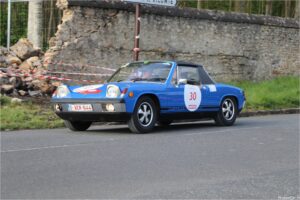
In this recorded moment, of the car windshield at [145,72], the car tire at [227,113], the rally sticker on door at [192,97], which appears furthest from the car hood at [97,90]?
the car tire at [227,113]

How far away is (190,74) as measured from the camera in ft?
43.3

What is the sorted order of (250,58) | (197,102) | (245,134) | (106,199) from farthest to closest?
(250,58) → (197,102) → (245,134) → (106,199)

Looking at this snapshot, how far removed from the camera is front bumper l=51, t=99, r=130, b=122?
11.2 meters

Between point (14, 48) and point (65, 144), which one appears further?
point (14, 48)

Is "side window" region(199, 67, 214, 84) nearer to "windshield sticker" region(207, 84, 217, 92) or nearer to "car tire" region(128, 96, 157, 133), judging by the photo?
"windshield sticker" region(207, 84, 217, 92)

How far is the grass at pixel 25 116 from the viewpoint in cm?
1290

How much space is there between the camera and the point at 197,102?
1291 cm

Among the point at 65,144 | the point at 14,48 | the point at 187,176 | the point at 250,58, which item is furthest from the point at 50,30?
the point at 187,176

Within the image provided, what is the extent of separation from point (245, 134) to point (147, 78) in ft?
7.51

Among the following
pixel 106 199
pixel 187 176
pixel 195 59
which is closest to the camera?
pixel 106 199

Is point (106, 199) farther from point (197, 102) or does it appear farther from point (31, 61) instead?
point (31, 61)

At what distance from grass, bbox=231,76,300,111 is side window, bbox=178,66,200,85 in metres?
5.36

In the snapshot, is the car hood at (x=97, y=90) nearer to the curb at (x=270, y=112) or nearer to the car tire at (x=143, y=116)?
the car tire at (x=143, y=116)

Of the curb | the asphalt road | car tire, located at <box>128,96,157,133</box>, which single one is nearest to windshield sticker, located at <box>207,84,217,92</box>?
the asphalt road
